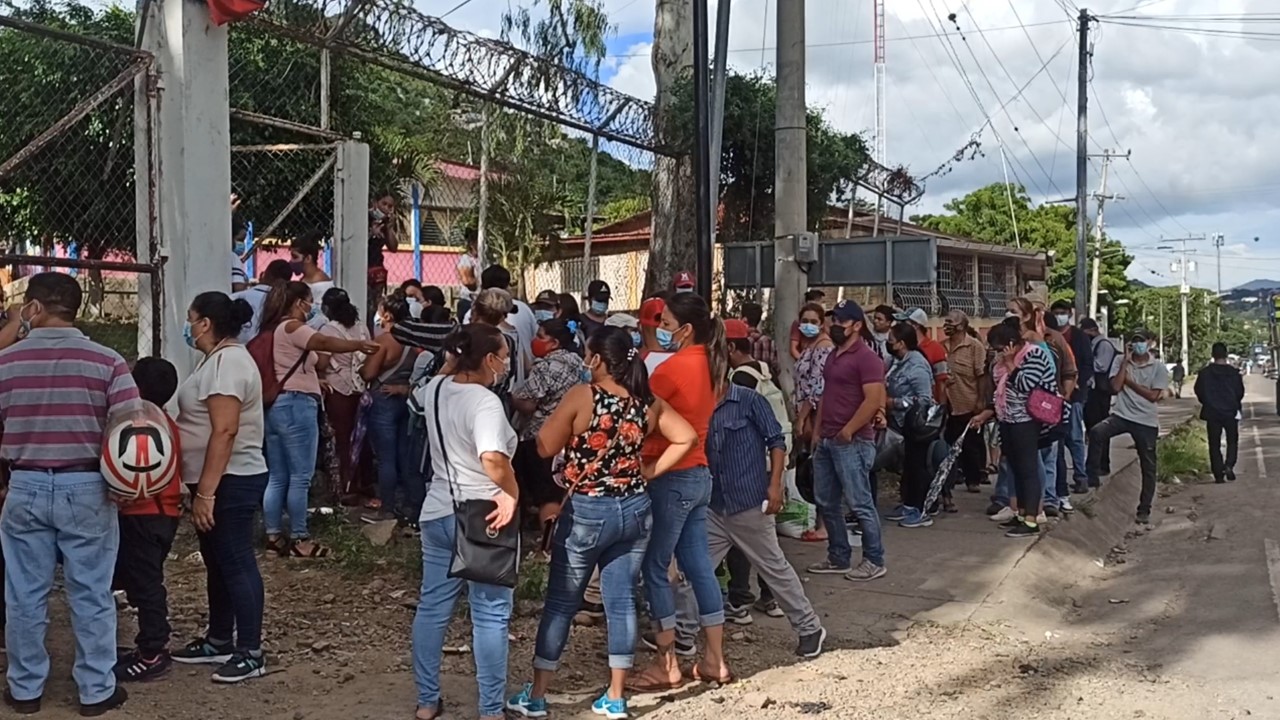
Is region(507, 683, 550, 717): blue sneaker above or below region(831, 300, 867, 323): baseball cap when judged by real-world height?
below

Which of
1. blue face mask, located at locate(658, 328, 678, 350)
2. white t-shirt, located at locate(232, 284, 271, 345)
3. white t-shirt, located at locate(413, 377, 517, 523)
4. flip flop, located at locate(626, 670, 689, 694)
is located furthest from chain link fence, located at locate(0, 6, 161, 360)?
flip flop, located at locate(626, 670, 689, 694)

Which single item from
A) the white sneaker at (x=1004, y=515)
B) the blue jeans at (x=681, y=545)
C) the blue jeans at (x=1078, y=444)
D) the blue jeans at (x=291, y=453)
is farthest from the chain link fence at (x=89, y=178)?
the blue jeans at (x=1078, y=444)

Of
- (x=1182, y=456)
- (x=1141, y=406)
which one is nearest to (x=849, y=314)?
(x=1141, y=406)

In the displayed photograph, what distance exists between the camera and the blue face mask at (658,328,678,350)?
17.4ft

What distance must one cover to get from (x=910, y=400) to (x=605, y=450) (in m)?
5.05

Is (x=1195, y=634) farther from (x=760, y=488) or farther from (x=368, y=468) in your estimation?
(x=368, y=468)

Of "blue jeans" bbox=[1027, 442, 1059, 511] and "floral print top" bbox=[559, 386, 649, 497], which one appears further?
"blue jeans" bbox=[1027, 442, 1059, 511]

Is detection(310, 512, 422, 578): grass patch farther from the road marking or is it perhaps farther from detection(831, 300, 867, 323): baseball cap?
the road marking

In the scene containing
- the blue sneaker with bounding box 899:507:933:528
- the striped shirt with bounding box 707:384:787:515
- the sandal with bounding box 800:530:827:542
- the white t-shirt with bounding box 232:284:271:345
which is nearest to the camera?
the striped shirt with bounding box 707:384:787:515

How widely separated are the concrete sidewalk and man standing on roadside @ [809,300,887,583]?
7.6 inches

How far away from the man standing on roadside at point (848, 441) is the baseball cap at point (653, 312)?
7.09 ft

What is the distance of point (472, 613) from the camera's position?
4.57 metres

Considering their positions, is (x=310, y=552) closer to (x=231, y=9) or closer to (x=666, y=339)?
(x=666, y=339)

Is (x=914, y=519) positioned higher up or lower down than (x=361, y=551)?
lower down
